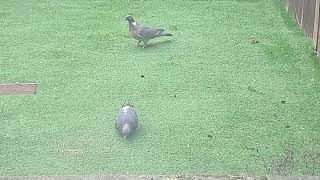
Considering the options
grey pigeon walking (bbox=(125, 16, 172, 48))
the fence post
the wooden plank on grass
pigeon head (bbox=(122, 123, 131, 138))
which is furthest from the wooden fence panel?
the wooden plank on grass

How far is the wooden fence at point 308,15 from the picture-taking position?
746 centimetres

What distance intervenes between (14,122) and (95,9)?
4085 mm

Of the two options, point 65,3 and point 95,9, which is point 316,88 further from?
point 65,3

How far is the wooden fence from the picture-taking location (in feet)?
24.5

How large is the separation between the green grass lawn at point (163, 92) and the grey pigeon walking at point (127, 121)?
0.10m

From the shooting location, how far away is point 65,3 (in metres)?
9.83

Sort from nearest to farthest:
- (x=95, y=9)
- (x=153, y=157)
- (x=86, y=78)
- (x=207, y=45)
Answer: (x=153, y=157) → (x=86, y=78) → (x=207, y=45) → (x=95, y=9)

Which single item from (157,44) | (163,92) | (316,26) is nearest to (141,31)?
(157,44)

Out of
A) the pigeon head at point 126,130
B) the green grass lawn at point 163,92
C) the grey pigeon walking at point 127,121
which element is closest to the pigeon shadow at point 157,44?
the green grass lawn at point 163,92

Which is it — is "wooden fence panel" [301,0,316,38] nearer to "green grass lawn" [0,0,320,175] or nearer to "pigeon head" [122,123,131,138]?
"green grass lawn" [0,0,320,175]

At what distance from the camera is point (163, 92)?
20.9ft

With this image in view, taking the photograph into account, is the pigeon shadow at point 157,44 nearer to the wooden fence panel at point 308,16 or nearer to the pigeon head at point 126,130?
the wooden fence panel at point 308,16

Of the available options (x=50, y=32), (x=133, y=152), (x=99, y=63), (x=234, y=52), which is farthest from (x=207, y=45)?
(x=133, y=152)

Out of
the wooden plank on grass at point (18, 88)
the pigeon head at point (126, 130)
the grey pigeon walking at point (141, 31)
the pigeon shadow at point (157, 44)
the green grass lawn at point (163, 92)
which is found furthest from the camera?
the pigeon shadow at point (157, 44)
